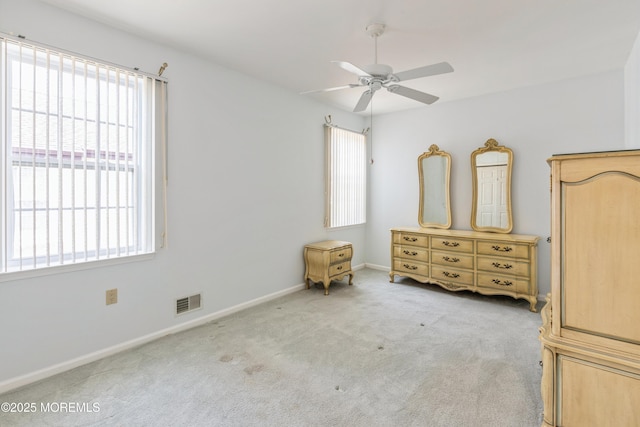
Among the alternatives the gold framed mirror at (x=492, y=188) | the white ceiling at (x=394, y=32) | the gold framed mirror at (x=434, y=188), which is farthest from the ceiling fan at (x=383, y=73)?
the gold framed mirror at (x=434, y=188)

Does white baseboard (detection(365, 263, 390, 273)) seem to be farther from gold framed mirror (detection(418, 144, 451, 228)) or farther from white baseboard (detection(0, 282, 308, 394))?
white baseboard (detection(0, 282, 308, 394))

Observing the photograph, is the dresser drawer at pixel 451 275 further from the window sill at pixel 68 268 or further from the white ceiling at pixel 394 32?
the window sill at pixel 68 268

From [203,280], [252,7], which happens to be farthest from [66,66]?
[203,280]

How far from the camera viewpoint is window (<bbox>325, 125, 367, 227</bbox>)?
4824 millimetres

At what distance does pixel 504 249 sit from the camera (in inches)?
148

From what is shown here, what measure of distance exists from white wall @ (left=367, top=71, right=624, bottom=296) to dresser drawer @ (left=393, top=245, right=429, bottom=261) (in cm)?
64

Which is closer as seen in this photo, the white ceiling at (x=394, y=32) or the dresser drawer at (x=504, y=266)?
the white ceiling at (x=394, y=32)

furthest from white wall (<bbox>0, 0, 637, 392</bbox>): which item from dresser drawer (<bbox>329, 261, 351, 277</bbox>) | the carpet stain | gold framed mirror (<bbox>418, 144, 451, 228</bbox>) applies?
the carpet stain

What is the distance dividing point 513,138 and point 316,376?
3.81 m

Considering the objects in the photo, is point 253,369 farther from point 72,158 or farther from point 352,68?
point 352,68

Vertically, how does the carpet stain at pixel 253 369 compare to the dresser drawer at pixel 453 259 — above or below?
below

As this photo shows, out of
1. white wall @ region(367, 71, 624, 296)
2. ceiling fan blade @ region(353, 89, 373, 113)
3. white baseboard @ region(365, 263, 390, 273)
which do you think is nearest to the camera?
ceiling fan blade @ region(353, 89, 373, 113)

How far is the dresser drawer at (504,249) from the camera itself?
364cm

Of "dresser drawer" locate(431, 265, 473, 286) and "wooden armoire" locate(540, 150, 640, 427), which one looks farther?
"dresser drawer" locate(431, 265, 473, 286)
